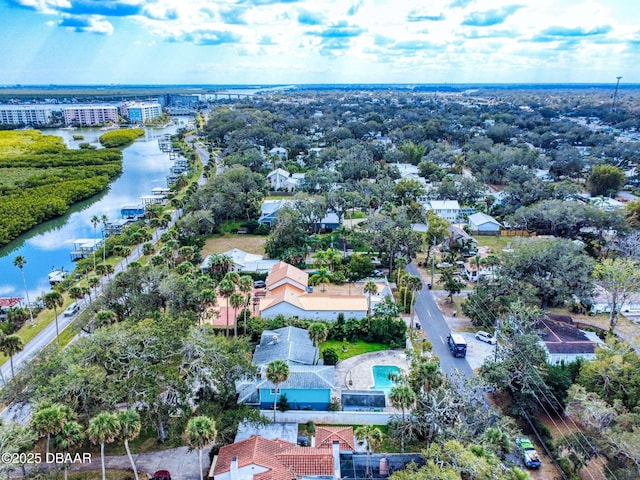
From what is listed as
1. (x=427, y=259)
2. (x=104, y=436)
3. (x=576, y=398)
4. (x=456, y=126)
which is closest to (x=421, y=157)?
(x=456, y=126)

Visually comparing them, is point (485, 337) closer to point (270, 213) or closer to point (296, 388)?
point (296, 388)

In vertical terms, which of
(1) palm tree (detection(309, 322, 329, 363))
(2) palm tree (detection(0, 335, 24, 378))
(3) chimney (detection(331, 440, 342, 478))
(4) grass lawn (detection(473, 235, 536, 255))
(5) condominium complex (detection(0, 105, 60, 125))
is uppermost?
(5) condominium complex (detection(0, 105, 60, 125))

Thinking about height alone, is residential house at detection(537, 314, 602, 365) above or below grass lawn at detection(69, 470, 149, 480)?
above

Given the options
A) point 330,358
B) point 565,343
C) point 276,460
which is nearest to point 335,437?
point 276,460

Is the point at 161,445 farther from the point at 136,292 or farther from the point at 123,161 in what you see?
the point at 123,161

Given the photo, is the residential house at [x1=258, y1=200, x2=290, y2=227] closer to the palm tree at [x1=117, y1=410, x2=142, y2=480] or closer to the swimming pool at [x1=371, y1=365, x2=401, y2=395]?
the swimming pool at [x1=371, y1=365, x2=401, y2=395]

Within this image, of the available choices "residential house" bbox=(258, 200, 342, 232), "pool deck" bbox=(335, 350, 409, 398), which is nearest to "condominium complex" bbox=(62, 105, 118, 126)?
"residential house" bbox=(258, 200, 342, 232)
